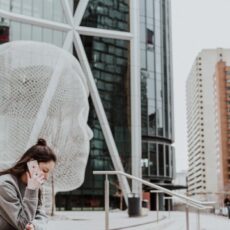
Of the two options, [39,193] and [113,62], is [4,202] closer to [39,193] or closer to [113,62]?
[39,193]

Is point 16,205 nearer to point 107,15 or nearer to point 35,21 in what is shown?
point 35,21

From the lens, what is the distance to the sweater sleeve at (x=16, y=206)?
244cm

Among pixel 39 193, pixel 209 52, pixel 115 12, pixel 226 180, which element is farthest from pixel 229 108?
pixel 39 193

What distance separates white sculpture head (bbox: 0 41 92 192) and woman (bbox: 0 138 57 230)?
1229 centimetres

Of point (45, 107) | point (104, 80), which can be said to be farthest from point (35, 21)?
point (45, 107)

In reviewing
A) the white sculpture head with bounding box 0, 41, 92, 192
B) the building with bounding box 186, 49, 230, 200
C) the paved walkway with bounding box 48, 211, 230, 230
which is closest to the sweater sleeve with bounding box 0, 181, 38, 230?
the paved walkway with bounding box 48, 211, 230, 230

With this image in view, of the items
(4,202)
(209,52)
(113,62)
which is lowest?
(4,202)

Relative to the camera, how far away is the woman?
245 centimetres

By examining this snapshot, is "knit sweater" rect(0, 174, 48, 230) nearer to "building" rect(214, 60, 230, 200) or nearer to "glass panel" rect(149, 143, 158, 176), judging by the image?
"glass panel" rect(149, 143, 158, 176)

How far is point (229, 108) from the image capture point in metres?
132

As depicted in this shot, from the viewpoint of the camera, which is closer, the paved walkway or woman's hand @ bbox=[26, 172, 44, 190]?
woman's hand @ bbox=[26, 172, 44, 190]

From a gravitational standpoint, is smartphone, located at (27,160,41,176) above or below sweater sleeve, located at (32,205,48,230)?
above

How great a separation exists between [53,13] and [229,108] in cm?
9587

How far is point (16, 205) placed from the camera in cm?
248
